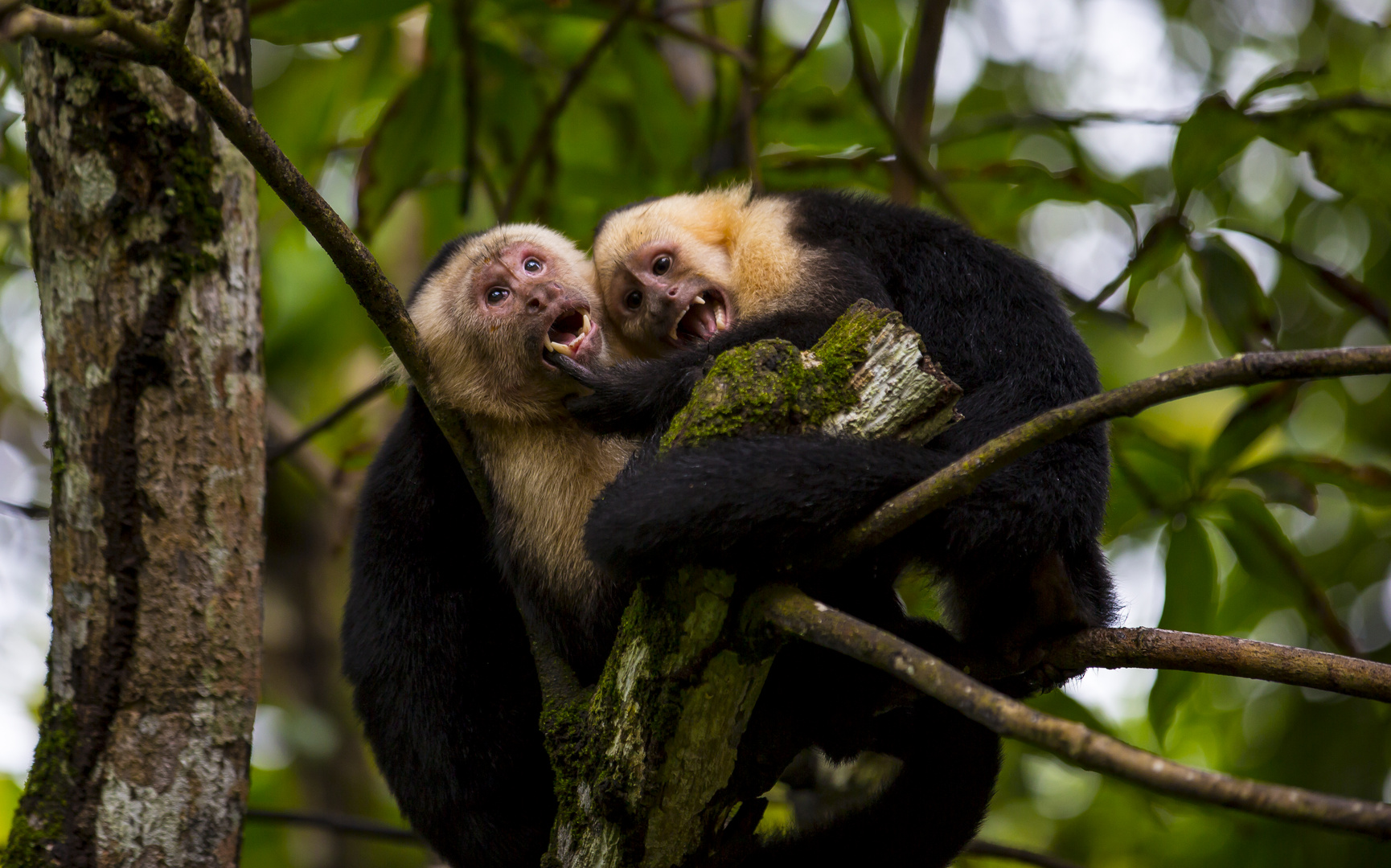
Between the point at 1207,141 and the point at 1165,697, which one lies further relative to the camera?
the point at 1207,141

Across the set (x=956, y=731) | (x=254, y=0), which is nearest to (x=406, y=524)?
(x=956, y=731)

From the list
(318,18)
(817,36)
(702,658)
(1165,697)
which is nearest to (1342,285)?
(1165,697)

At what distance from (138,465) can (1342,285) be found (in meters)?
3.65

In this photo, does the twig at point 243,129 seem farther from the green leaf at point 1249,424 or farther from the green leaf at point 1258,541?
the green leaf at point 1258,541

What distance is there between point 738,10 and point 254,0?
3.03 m

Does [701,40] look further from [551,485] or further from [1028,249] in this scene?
[1028,249]

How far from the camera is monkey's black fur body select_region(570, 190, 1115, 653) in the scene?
199 centimetres

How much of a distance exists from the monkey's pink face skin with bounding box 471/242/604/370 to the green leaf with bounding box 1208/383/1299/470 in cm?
201

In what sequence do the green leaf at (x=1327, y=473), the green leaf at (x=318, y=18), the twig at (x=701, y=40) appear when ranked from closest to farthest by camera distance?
the green leaf at (x=1327, y=473) < the green leaf at (x=318, y=18) < the twig at (x=701, y=40)

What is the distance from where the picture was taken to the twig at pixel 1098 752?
1274 millimetres

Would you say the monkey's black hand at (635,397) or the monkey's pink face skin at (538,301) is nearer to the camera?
the monkey's black hand at (635,397)

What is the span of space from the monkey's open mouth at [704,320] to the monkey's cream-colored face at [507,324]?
0.81 feet

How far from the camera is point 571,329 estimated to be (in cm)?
342

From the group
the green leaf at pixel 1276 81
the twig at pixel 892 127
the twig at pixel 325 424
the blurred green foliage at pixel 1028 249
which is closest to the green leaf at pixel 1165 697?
the blurred green foliage at pixel 1028 249
